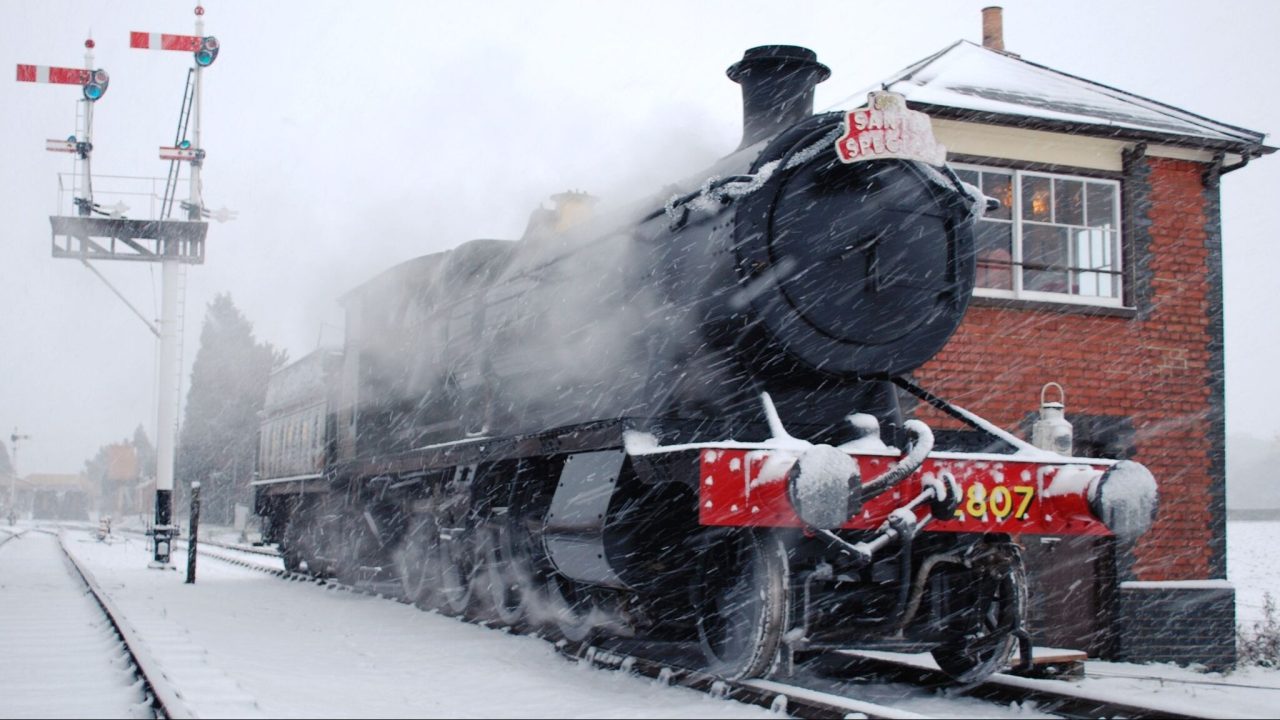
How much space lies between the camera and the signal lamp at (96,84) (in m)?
18.8

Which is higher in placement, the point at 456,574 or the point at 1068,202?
the point at 1068,202

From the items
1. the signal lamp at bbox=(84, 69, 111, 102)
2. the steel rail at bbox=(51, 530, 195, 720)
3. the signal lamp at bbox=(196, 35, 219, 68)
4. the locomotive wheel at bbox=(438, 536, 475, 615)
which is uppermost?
the signal lamp at bbox=(196, 35, 219, 68)

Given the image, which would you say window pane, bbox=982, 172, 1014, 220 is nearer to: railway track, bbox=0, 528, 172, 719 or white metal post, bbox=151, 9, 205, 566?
railway track, bbox=0, 528, 172, 719

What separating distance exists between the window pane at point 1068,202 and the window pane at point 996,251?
1.71ft

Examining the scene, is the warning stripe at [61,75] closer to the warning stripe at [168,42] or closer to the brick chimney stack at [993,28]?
the warning stripe at [168,42]

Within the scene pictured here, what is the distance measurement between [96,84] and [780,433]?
1697cm

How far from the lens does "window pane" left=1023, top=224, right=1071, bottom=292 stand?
1057cm

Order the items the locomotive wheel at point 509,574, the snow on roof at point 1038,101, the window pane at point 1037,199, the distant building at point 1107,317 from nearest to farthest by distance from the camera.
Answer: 1. the locomotive wheel at point 509,574
2. the snow on roof at point 1038,101
3. the distant building at point 1107,317
4. the window pane at point 1037,199

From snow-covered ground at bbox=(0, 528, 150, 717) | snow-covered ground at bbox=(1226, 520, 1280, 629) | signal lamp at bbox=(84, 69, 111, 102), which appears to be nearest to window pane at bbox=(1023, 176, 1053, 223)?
snow-covered ground at bbox=(1226, 520, 1280, 629)

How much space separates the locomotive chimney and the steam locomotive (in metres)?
0.01

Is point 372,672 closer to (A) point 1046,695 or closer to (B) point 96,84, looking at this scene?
(A) point 1046,695

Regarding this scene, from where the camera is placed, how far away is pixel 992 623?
5.99m

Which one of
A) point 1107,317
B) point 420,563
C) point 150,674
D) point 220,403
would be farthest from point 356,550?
point 220,403

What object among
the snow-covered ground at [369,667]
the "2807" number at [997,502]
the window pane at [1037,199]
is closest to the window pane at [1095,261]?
the window pane at [1037,199]
